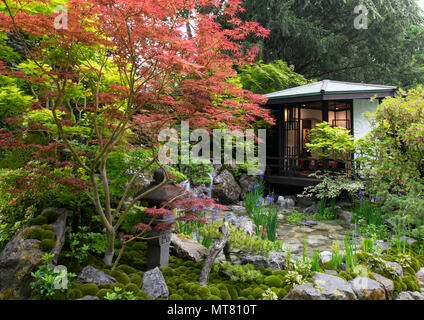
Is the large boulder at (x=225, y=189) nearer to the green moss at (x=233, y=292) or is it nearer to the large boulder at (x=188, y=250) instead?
the large boulder at (x=188, y=250)

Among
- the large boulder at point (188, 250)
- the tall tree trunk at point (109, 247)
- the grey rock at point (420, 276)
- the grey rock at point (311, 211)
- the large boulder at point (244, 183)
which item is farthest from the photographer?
the large boulder at point (244, 183)

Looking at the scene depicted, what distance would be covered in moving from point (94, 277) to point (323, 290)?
2.38m

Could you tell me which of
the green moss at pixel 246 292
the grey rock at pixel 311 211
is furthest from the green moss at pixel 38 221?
the grey rock at pixel 311 211

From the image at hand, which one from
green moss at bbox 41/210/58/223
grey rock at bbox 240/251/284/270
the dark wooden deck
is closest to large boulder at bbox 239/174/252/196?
the dark wooden deck

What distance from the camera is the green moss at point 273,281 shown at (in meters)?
3.30

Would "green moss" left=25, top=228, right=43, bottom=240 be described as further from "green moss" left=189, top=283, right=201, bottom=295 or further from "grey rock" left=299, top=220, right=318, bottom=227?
"grey rock" left=299, top=220, right=318, bottom=227

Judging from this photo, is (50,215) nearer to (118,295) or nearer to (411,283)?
(118,295)

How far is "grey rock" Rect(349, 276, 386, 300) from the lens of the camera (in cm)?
304

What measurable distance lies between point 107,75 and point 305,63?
14356 millimetres

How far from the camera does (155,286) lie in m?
2.96

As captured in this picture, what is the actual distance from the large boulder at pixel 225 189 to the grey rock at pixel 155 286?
19.9ft

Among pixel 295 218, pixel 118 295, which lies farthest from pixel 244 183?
pixel 118 295
